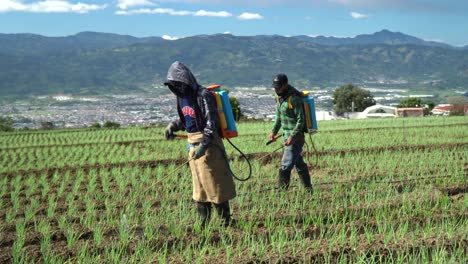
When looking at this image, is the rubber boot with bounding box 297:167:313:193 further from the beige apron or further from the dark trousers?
the beige apron

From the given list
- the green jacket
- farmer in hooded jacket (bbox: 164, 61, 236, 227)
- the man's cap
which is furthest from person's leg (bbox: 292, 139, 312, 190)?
farmer in hooded jacket (bbox: 164, 61, 236, 227)

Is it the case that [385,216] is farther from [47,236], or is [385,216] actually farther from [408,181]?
[47,236]

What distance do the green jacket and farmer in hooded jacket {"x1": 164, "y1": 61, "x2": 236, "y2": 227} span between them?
1.63 meters

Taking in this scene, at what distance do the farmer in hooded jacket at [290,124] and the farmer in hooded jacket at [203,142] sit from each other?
1.58m

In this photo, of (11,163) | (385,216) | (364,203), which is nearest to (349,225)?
(385,216)

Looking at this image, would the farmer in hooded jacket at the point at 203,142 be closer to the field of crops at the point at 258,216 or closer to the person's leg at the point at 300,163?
the field of crops at the point at 258,216

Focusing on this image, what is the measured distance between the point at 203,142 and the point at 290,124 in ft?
6.54

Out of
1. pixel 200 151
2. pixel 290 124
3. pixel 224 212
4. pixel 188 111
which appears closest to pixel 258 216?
pixel 224 212

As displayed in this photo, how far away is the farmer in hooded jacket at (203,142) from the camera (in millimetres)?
4695

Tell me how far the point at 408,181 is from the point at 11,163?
350 inches

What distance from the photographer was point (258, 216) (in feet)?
17.6

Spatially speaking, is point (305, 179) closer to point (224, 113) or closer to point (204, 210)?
point (204, 210)

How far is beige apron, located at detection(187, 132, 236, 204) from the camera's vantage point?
4836mm

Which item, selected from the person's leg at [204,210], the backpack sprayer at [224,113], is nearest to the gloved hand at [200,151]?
the backpack sprayer at [224,113]
